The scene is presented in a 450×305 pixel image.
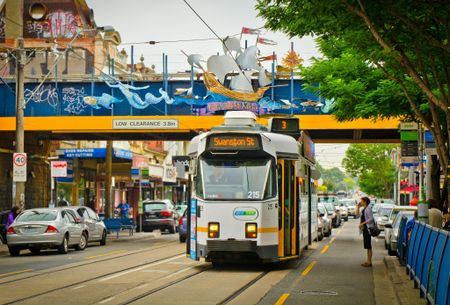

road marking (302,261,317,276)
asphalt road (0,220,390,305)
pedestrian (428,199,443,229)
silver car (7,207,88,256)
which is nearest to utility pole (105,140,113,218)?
silver car (7,207,88,256)

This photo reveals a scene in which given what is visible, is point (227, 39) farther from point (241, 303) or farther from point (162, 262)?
point (241, 303)

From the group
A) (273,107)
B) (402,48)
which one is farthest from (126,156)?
(402,48)

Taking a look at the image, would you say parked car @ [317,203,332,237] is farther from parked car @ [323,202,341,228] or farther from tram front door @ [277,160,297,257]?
tram front door @ [277,160,297,257]

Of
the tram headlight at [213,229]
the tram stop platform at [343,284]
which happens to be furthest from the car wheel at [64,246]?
the tram headlight at [213,229]

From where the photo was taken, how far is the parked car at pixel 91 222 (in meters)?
29.4

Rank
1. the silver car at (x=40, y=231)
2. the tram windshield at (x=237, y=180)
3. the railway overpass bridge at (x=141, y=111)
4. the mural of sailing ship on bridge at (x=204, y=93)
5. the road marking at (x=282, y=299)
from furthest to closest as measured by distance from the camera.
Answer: the mural of sailing ship on bridge at (x=204, y=93)
the railway overpass bridge at (x=141, y=111)
the silver car at (x=40, y=231)
the tram windshield at (x=237, y=180)
the road marking at (x=282, y=299)

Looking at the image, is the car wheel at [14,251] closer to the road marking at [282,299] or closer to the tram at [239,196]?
the tram at [239,196]

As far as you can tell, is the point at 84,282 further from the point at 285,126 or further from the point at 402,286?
the point at 285,126

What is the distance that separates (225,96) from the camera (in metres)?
36.5

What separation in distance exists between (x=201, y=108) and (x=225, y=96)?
1.19 meters

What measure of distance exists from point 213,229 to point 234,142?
2.04 meters

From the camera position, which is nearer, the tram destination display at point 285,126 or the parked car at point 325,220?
the tram destination display at point 285,126

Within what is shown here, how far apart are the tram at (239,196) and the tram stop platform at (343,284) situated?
1.10 meters

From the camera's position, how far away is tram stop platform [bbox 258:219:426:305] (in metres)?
13.9
